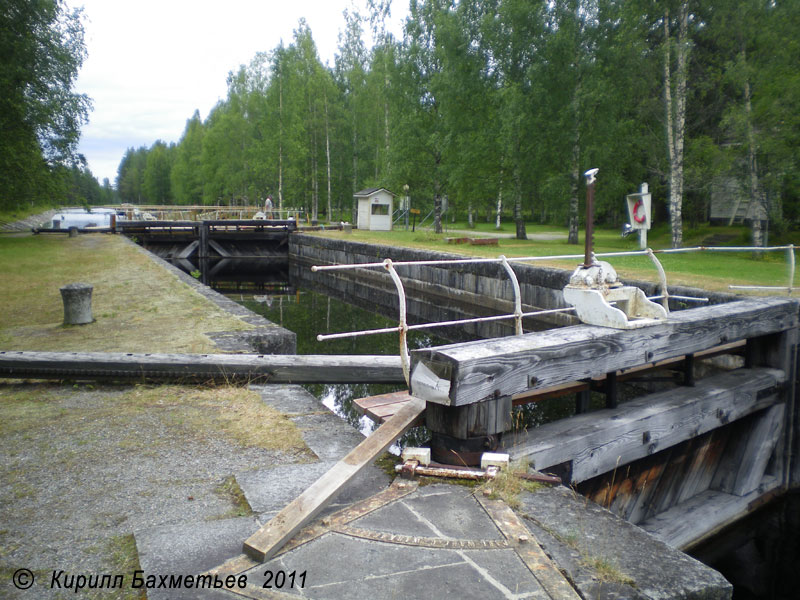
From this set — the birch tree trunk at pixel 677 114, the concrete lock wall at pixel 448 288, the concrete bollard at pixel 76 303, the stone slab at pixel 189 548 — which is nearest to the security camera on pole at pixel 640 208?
the birch tree trunk at pixel 677 114

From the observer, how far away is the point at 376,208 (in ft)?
108

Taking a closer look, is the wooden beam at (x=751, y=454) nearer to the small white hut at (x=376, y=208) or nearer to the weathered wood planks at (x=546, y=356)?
the weathered wood planks at (x=546, y=356)

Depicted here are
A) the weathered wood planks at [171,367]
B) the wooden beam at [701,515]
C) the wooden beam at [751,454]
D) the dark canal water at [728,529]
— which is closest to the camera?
the weathered wood planks at [171,367]

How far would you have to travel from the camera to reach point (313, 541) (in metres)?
2.55

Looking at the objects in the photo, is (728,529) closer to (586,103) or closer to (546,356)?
(546,356)

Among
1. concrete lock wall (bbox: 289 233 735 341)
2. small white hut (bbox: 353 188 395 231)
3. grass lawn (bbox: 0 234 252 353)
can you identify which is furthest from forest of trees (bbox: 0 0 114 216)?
small white hut (bbox: 353 188 395 231)

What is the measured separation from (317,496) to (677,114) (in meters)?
18.2

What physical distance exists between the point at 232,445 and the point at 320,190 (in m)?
39.6

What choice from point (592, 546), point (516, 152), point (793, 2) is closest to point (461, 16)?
point (516, 152)

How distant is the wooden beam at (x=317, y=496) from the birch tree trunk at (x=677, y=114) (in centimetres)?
1703

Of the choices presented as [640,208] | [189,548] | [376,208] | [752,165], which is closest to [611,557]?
[189,548]

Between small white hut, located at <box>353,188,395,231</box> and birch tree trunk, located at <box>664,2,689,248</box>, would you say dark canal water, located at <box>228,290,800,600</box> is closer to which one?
birch tree trunk, located at <box>664,2,689,248</box>

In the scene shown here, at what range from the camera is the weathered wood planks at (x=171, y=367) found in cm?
500

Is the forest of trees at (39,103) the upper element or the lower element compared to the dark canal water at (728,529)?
upper
